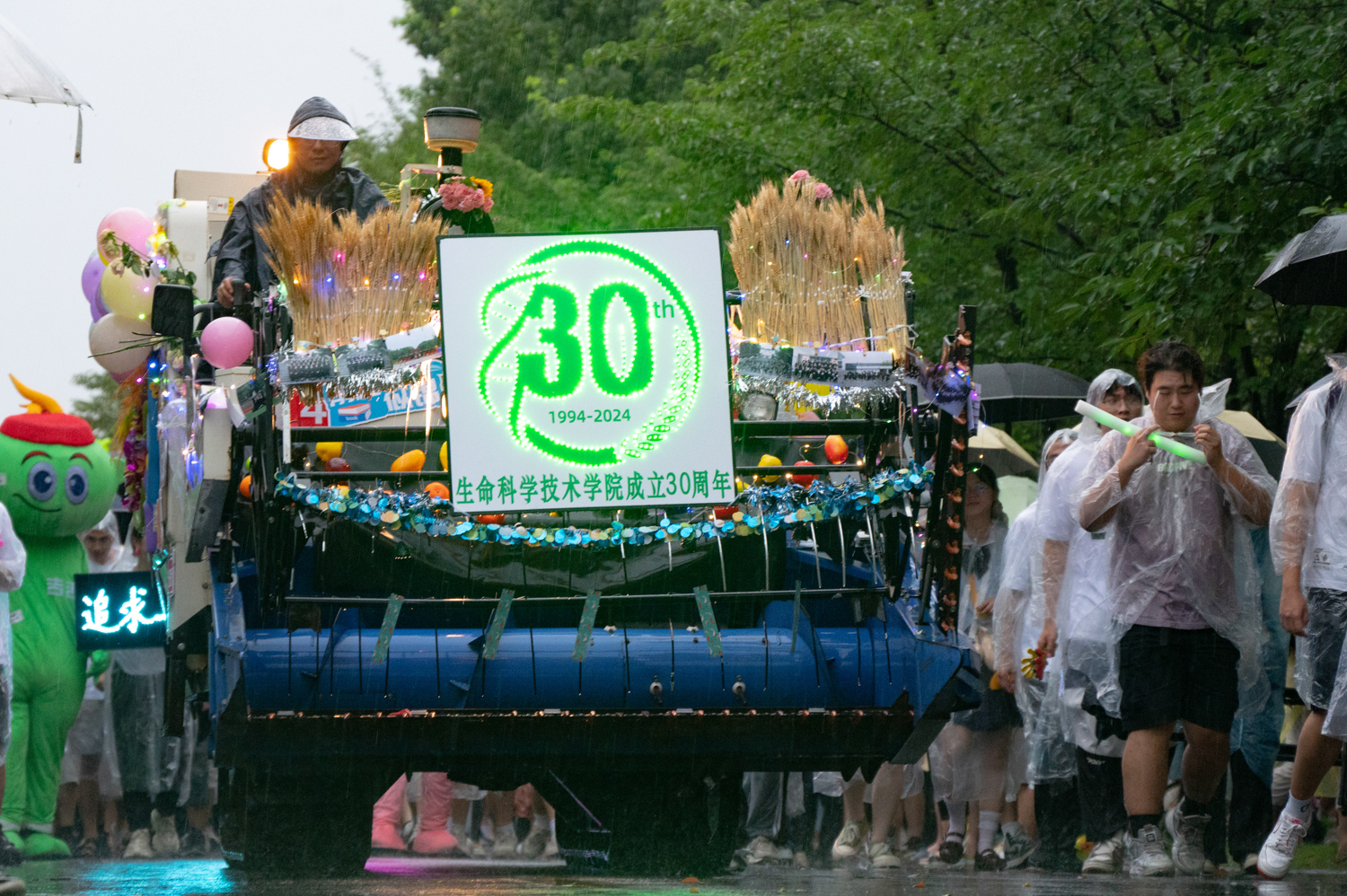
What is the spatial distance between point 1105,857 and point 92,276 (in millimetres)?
6567

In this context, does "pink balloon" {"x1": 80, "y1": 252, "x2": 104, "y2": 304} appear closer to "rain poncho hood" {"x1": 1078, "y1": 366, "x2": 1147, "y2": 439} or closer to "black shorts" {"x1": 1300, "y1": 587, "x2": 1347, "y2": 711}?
"rain poncho hood" {"x1": 1078, "y1": 366, "x2": 1147, "y2": 439}

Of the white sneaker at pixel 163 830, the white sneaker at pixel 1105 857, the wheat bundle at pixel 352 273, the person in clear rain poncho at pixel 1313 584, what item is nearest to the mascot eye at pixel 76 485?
the white sneaker at pixel 163 830

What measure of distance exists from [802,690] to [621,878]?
1219mm

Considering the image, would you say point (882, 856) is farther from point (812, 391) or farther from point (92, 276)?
point (92, 276)

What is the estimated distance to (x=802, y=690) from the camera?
756 cm

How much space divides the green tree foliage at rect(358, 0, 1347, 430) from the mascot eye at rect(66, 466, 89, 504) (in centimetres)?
540

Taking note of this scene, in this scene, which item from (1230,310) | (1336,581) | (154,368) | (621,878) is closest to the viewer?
(1336,581)

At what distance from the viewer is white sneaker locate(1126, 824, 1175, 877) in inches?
281

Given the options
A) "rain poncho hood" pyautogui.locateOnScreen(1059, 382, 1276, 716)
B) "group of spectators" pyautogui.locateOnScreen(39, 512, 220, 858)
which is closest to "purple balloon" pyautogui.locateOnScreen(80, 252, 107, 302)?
"group of spectators" pyautogui.locateOnScreen(39, 512, 220, 858)

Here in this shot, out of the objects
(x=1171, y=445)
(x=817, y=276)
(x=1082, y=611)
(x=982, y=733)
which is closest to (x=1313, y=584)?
(x=1171, y=445)

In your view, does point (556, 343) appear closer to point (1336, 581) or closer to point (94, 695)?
point (1336, 581)

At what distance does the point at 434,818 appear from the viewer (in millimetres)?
11586

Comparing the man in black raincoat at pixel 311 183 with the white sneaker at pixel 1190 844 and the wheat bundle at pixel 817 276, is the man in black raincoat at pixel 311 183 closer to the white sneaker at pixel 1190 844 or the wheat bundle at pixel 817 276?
the wheat bundle at pixel 817 276

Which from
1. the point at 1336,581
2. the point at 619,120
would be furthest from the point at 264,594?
the point at 619,120
